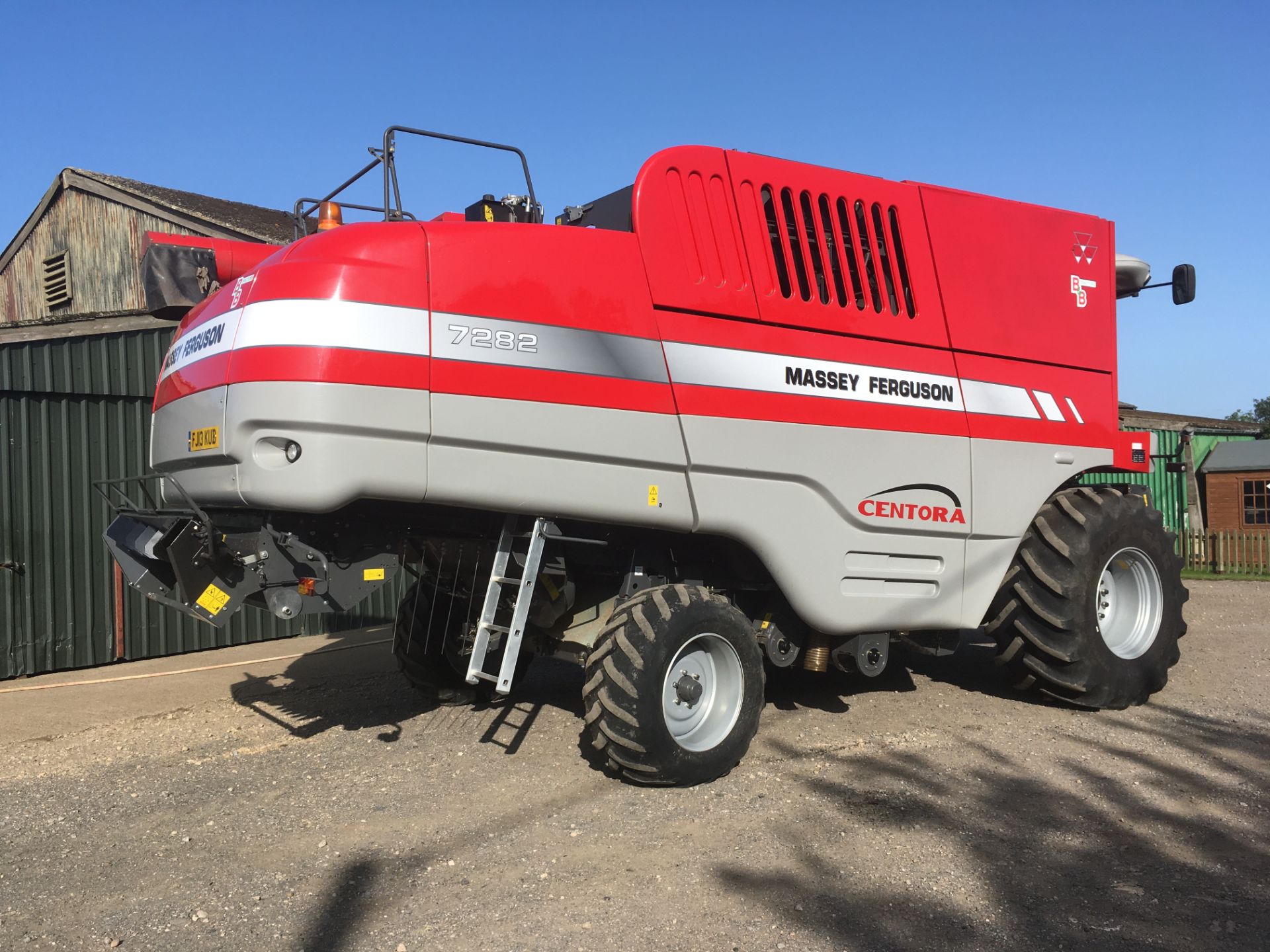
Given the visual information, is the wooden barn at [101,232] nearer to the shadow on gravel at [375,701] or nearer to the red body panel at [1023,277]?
the shadow on gravel at [375,701]

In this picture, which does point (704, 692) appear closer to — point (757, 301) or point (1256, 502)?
point (757, 301)

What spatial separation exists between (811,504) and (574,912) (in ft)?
9.06

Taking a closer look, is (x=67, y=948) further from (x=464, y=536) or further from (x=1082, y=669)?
(x=1082, y=669)

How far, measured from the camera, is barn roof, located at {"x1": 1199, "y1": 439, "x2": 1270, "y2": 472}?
22.2 meters

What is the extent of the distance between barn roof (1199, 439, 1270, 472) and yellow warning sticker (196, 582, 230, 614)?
23.0m

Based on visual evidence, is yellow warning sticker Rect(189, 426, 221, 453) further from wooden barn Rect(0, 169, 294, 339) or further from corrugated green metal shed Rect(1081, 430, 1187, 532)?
corrugated green metal shed Rect(1081, 430, 1187, 532)

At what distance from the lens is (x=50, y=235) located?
53.2 ft

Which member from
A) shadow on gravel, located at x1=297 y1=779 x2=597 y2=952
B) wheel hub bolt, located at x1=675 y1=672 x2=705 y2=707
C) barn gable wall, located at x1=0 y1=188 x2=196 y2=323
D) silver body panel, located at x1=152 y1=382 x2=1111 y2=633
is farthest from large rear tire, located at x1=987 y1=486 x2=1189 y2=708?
barn gable wall, located at x1=0 y1=188 x2=196 y2=323

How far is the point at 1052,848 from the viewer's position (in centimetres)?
434

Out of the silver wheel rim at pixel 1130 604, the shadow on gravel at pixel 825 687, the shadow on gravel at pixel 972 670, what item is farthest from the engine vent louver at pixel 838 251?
the shadow on gravel at pixel 972 670

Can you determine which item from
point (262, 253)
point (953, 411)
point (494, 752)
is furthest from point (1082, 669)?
point (262, 253)

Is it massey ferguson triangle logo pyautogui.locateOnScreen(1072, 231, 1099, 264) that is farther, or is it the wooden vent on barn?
the wooden vent on barn

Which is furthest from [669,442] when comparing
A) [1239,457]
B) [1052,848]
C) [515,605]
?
[1239,457]

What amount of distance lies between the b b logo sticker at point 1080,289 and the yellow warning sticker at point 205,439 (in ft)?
18.9
